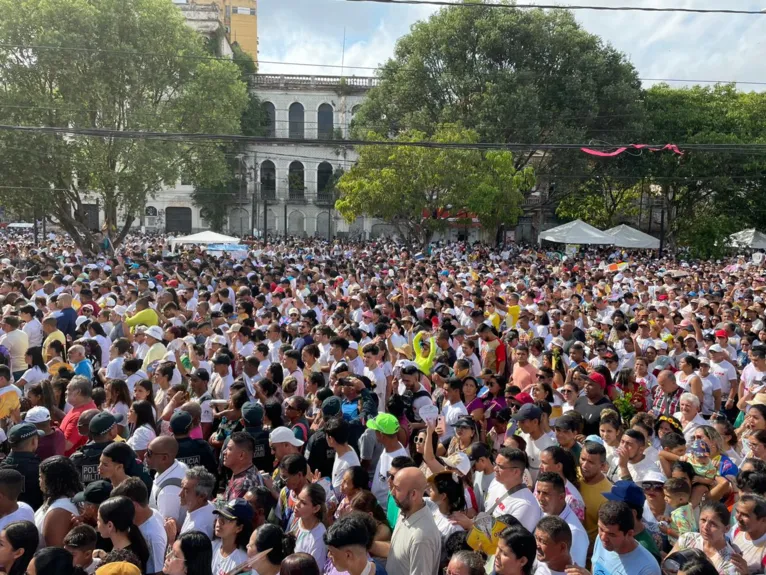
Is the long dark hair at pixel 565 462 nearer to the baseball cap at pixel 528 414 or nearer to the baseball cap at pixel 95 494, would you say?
the baseball cap at pixel 528 414

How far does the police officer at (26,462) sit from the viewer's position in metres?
4.58

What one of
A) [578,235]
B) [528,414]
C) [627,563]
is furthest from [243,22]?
[627,563]

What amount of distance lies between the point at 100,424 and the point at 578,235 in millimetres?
24137

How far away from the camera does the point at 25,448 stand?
4668 millimetres

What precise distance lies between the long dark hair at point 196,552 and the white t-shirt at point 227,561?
22 centimetres

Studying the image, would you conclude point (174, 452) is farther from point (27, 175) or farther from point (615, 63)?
point (615, 63)

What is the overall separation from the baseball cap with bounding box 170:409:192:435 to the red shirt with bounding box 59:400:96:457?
2.84ft

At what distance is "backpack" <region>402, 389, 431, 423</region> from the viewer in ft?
21.3

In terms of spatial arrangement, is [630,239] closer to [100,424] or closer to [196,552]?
[100,424]

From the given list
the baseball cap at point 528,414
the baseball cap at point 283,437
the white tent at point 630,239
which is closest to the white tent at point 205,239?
the white tent at point 630,239

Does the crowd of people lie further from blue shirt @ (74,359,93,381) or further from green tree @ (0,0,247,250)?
green tree @ (0,0,247,250)

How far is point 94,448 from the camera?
15.9 ft

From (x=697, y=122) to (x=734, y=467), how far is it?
1387 inches

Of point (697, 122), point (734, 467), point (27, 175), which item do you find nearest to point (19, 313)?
point (734, 467)
